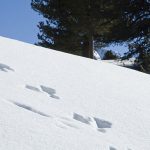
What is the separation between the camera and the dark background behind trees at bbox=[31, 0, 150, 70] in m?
20.8

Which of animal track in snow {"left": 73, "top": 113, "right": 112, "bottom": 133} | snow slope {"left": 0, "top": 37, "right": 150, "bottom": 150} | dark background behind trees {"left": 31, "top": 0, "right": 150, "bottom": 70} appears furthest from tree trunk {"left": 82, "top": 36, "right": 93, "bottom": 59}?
animal track in snow {"left": 73, "top": 113, "right": 112, "bottom": 133}

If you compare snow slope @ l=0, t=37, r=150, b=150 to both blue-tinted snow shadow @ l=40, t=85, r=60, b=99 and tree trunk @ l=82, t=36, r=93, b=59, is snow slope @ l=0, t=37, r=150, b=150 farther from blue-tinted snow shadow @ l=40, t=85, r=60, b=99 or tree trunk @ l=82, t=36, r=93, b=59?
tree trunk @ l=82, t=36, r=93, b=59

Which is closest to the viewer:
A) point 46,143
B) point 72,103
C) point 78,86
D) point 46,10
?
point 46,143

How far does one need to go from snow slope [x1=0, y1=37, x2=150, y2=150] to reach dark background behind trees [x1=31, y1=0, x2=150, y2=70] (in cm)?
1328

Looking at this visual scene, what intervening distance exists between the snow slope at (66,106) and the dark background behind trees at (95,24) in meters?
13.3

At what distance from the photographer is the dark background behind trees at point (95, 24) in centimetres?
2081

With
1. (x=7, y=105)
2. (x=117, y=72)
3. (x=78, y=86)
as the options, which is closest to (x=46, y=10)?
(x=117, y=72)

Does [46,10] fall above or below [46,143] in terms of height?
below

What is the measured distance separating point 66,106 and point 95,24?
54.8 feet

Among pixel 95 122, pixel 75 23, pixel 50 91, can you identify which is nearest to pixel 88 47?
pixel 75 23

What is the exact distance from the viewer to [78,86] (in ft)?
20.4

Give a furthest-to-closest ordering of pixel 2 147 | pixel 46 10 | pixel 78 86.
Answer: pixel 46 10, pixel 78 86, pixel 2 147

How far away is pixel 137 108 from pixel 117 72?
2485mm

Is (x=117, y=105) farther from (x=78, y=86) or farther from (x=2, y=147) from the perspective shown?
(x=2, y=147)
